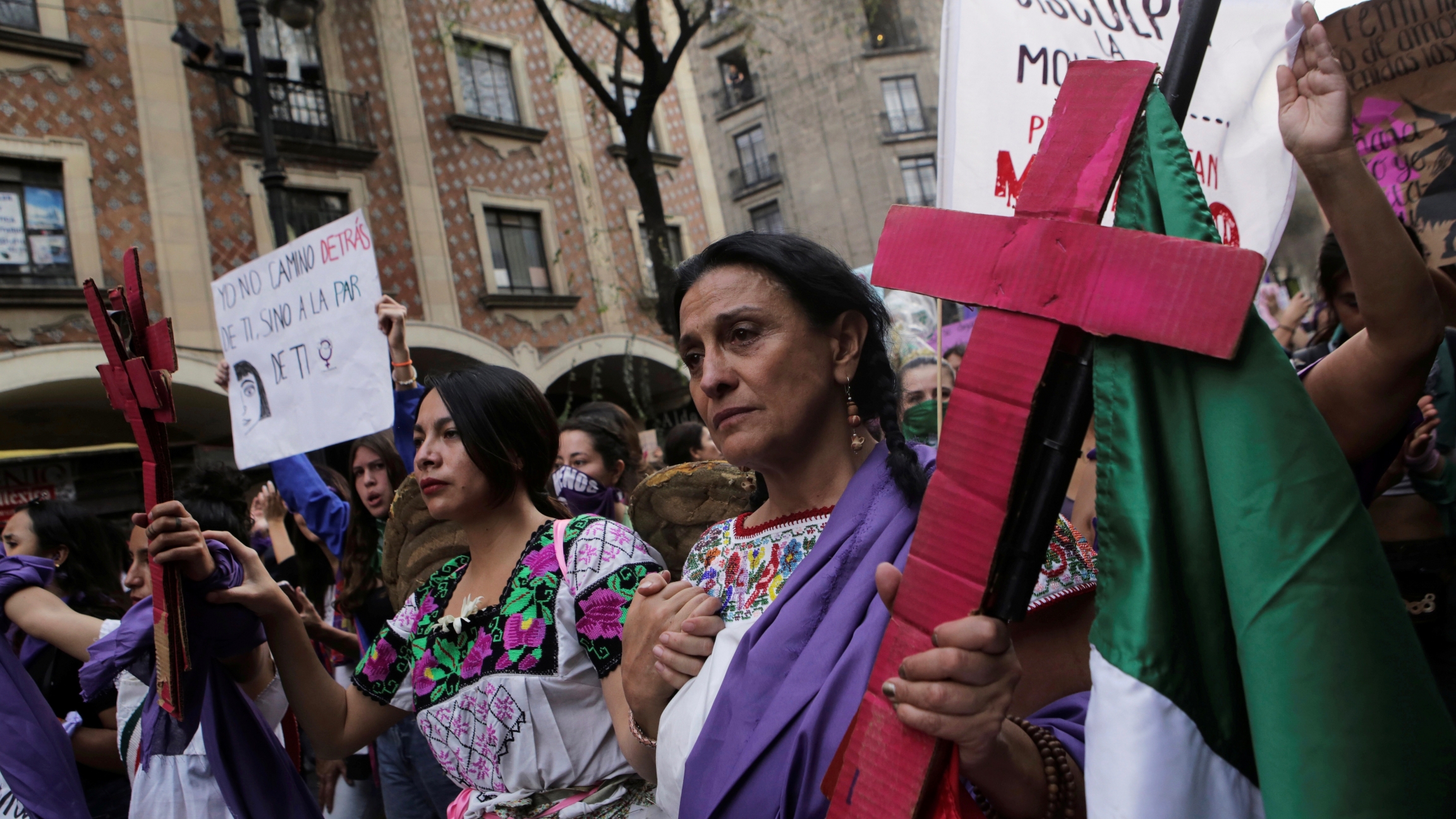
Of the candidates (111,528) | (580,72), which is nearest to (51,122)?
(580,72)

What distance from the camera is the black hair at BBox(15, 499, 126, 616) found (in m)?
3.62

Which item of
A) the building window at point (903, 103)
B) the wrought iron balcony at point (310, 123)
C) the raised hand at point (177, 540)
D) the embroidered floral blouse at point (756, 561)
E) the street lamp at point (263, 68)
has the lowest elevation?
the embroidered floral blouse at point (756, 561)

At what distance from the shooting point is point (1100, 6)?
2430mm

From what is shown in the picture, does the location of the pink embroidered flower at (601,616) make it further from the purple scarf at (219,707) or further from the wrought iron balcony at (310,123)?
the wrought iron balcony at (310,123)

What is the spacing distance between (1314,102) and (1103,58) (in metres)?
1.17

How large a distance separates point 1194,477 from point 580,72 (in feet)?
32.8

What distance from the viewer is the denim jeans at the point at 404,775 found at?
3.28m

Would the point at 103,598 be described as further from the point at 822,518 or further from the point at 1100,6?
the point at 1100,6

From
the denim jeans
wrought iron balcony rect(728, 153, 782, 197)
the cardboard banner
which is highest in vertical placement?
wrought iron balcony rect(728, 153, 782, 197)

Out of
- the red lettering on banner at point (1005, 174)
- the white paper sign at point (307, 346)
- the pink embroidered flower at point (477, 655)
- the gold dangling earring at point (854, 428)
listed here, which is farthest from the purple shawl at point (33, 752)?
the red lettering on banner at point (1005, 174)

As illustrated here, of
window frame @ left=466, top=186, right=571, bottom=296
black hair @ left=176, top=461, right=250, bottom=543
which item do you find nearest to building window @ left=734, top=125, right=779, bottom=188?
window frame @ left=466, top=186, right=571, bottom=296

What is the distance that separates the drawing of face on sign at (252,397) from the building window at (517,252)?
892 centimetres

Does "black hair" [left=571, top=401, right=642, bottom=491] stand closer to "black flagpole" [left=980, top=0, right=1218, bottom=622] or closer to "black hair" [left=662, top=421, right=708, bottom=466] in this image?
"black hair" [left=662, top=421, right=708, bottom=466]

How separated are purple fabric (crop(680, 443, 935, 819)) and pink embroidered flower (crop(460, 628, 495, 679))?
31.1 inches
